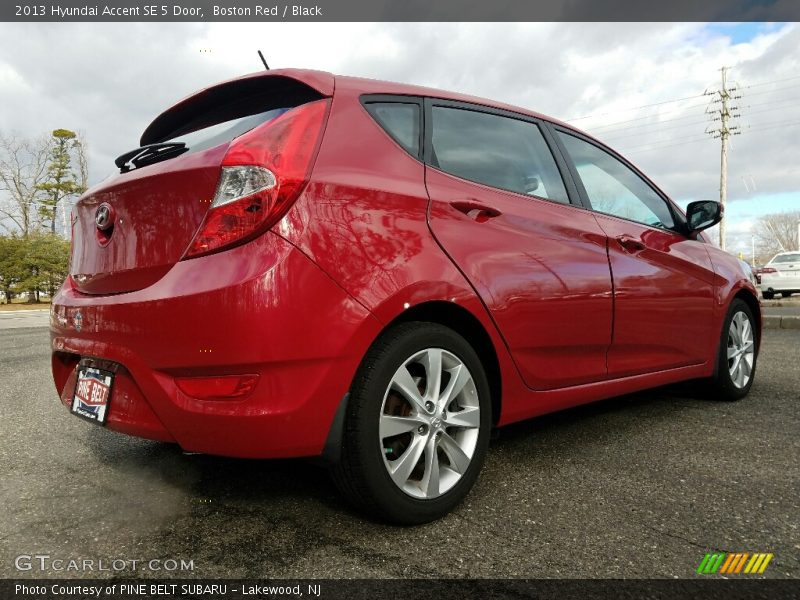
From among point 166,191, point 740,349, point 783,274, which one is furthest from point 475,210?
point 783,274

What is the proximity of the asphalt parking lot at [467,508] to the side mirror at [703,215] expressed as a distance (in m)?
1.18

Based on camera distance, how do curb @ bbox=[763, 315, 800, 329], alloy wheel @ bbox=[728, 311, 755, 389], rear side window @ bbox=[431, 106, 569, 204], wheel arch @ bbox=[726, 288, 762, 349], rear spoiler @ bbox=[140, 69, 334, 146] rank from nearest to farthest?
rear spoiler @ bbox=[140, 69, 334, 146], rear side window @ bbox=[431, 106, 569, 204], alloy wheel @ bbox=[728, 311, 755, 389], wheel arch @ bbox=[726, 288, 762, 349], curb @ bbox=[763, 315, 800, 329]

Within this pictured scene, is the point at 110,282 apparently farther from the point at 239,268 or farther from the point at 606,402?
the point at 606,402

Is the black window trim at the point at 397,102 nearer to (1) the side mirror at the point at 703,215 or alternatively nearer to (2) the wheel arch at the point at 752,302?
(1) the side mirror at the point at 703,215

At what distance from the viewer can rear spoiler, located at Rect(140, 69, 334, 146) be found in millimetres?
2074

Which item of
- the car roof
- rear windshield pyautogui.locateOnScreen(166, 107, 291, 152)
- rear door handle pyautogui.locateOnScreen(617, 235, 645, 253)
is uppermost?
the car roof

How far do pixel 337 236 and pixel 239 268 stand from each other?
0.31 meters

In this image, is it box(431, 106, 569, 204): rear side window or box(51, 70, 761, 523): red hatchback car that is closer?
box(51, 70, 761, 523): red hatchback car

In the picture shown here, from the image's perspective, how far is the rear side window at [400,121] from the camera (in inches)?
84.8

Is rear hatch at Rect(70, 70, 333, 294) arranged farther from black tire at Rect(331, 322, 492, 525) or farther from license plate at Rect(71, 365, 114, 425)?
black tire at Rect(331, 322, 492, 525)

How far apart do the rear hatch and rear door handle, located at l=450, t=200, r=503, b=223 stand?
0.62m

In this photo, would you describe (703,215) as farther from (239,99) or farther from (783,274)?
(783,274)

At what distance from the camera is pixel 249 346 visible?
1711mm

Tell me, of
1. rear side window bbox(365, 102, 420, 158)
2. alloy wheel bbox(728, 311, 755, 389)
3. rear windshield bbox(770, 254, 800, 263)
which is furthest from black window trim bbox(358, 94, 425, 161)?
rear windshield bbox(770, 254, 800, 263)
